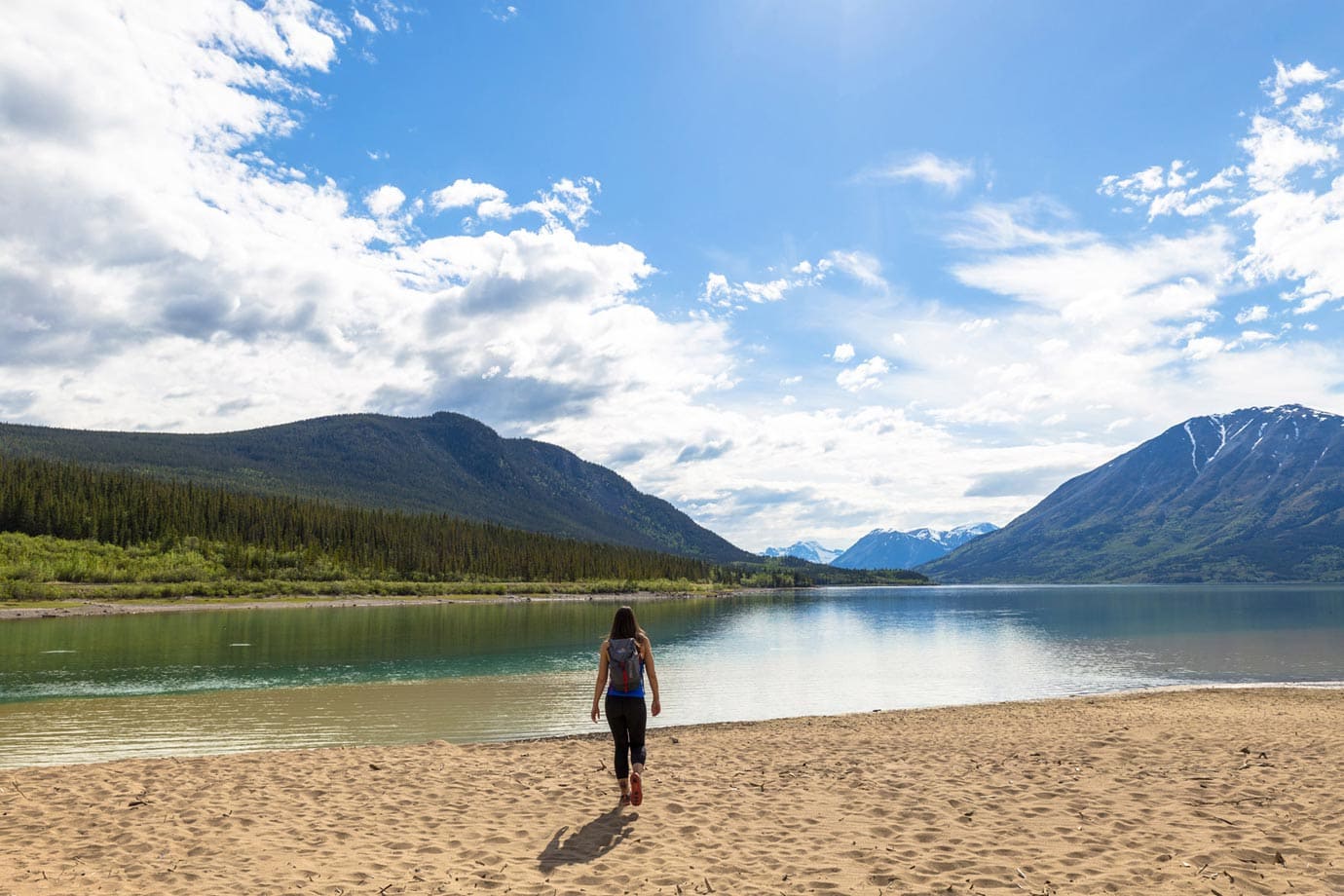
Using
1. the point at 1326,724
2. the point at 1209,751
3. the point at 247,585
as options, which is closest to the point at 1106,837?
the point at 1209,751

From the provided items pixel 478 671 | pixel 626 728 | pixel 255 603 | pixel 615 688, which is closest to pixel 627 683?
pixel 615 688

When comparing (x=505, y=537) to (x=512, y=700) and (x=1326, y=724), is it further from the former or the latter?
(x=1326, y=724)

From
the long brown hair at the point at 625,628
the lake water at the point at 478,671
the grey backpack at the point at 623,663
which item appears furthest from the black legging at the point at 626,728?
the lake water at the point at 478,671

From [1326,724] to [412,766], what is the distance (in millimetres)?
27630

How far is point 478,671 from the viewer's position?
4706 centimetres

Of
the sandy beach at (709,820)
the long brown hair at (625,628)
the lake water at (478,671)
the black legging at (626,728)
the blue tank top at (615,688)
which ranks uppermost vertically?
the long brown hair at (625,628)

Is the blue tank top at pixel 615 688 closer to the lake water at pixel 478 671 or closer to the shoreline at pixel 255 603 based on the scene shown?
the lake water at pixel 478 671

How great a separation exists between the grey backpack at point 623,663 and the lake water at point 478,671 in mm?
15062

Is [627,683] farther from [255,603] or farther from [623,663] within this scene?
[255,603]

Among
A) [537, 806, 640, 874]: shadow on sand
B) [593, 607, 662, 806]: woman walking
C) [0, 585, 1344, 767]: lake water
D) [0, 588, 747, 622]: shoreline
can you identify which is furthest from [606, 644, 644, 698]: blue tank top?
[0, 588, 747, 622]: shoreline

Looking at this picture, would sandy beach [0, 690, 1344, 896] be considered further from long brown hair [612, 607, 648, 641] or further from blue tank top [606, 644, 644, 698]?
long brown hair [612, 607, 648, 641]

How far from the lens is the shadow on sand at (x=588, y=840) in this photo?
1103 centimetres

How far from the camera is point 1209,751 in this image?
722 inches

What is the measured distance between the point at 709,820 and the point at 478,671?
121 feet
